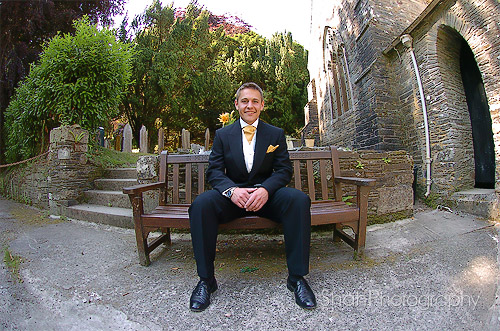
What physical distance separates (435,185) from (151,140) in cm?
1068

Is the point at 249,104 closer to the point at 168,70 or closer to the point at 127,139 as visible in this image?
the point at 127,139

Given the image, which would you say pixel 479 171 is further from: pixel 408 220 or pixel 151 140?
pixel 151 140

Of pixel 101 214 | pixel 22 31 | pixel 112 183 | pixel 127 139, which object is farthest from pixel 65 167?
pixel 22 31

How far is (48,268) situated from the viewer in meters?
2.21

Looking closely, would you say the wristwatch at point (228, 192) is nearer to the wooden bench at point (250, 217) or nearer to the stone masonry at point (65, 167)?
the wooden bench at point (250, 217)

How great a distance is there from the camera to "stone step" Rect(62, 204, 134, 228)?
11.6 feet

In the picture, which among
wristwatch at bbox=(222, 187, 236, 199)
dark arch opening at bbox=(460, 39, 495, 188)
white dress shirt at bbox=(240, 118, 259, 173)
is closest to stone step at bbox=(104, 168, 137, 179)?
white dress shirt at bbox=(240, 118, 259, 173)

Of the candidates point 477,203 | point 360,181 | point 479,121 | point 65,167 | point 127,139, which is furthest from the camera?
point 127,139

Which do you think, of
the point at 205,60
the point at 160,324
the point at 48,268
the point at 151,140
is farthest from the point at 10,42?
the point at 160,324

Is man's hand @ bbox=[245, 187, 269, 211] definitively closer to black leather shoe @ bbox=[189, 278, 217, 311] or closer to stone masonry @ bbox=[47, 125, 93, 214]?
black leather shoe @ bbox=[189, 278, 217, 311]

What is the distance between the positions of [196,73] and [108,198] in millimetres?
9340

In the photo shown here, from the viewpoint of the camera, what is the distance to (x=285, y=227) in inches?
70.3

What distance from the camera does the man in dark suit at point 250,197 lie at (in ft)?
5.53

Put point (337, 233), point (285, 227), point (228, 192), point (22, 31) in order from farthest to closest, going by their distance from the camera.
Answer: point (22, 31) → point (337, 233) → point (228, 192) → point (285, 227)
